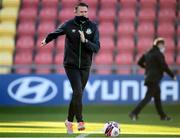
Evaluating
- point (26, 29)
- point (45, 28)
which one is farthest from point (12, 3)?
point (45, 28)

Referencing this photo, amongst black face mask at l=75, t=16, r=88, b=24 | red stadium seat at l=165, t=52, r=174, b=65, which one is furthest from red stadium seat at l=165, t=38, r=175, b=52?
black face mask at l=75, t=16, r=88, b=24

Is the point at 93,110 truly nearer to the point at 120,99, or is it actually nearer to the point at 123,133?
the point at 120,99

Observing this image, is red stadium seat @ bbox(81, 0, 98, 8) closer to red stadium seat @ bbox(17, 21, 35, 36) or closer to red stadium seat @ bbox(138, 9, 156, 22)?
red stadium seat @ bbox(138, 9, 156, 22)

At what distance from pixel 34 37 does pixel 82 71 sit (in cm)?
924

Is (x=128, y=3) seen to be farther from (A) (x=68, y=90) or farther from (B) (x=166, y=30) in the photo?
(A) (x=68, y=90)

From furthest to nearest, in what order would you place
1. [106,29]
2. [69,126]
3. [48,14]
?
[48,14], [106,29], [69,126]

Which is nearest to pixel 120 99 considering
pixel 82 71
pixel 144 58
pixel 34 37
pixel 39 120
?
pixel 144 58

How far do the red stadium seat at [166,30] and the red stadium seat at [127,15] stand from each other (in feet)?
2.70

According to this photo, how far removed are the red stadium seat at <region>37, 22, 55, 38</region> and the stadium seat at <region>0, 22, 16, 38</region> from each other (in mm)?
761

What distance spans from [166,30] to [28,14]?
159 inches

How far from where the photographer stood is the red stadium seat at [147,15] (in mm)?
17881

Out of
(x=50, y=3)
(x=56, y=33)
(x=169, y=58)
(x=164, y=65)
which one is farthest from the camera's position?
(x=50, y=3)

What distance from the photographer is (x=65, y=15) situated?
18.1 m

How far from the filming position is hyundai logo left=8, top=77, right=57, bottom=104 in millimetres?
14445
